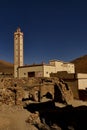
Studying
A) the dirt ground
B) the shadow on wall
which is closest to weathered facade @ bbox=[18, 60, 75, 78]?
the dirt ground

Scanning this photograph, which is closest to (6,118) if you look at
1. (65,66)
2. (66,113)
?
(66,113)

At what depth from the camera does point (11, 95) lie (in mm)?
21094

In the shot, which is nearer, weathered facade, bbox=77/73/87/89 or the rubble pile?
the rubble pile

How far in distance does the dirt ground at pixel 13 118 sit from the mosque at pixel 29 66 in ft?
52.1

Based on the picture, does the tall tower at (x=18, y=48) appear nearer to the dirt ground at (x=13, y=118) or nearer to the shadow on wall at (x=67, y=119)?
the dirt ground at (x=13, y=118)

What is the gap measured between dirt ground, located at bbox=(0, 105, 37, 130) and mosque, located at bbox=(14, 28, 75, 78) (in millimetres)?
15885

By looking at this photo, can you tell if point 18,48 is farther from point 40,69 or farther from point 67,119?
point 67,119

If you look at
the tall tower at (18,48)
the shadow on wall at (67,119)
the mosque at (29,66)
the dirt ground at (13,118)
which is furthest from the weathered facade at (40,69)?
the shadow on wall at (67,119)

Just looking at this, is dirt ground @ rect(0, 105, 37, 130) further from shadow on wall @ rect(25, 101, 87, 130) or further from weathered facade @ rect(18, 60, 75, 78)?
weathered facade @ rect(18, 60, 75, 78)

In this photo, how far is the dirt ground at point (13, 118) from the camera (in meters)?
15.8

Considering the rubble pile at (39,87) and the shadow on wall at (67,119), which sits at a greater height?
the rubble pile at (39,87)

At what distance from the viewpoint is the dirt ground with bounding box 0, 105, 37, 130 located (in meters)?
15.8

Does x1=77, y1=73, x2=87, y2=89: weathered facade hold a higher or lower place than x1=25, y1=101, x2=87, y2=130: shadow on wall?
higher

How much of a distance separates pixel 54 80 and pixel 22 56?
51.9 feet
